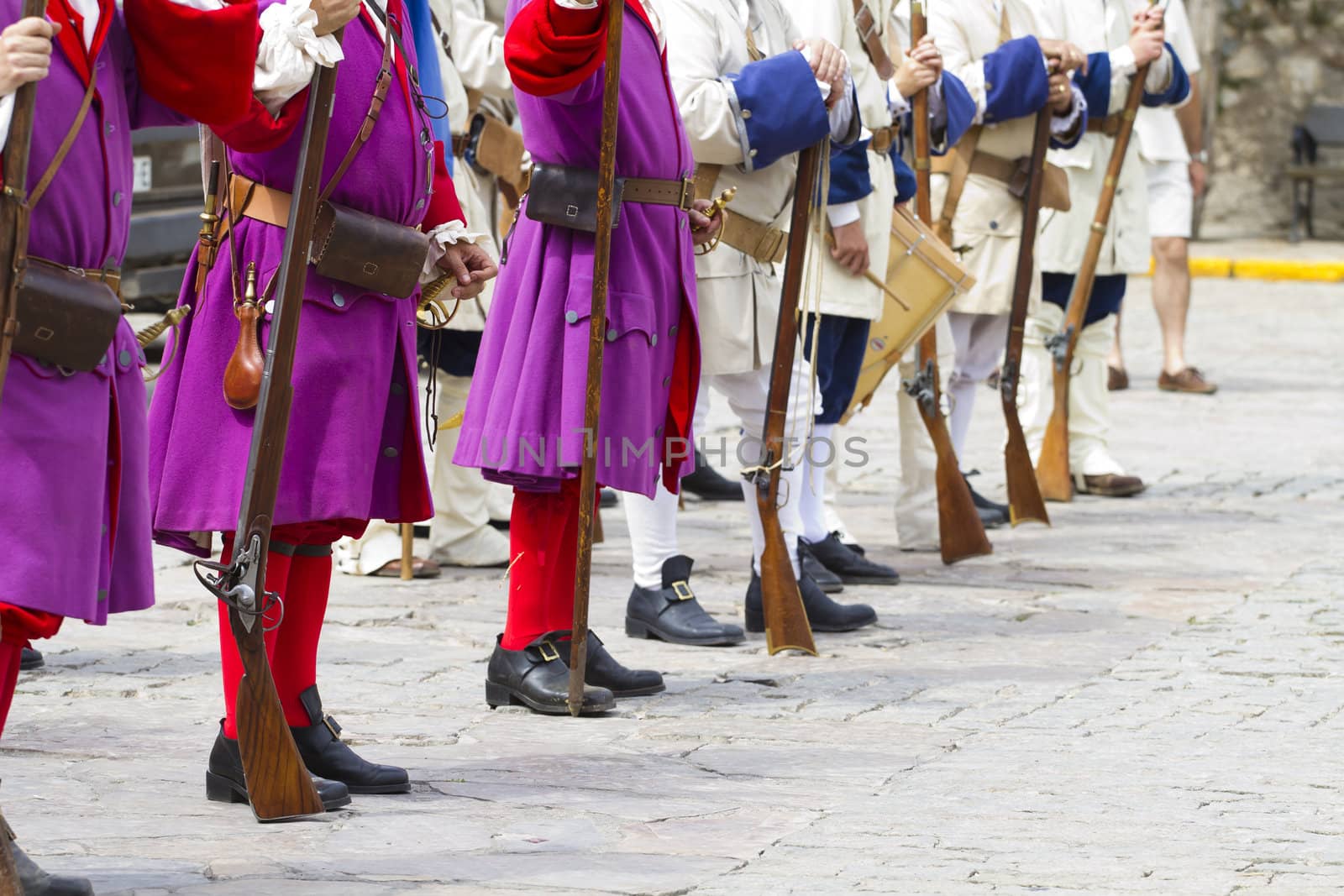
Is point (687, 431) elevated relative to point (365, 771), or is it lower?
elevated

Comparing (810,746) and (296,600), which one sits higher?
(296,600)

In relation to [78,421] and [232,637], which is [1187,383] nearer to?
[232,637]

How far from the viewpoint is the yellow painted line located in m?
17.9

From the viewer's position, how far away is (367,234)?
3.92m

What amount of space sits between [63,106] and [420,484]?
1196 millimetres

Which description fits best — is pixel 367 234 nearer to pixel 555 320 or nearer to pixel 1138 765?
pixel 555 320

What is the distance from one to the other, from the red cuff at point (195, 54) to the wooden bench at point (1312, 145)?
→ 57.8ft

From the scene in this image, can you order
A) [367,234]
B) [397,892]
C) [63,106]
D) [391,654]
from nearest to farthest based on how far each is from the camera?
[63,106]
[397,892]
[367,234]
[391,654]

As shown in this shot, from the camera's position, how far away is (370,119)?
3926 mm

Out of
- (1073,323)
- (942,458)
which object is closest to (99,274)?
(942,458)

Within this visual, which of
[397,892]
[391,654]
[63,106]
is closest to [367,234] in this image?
[63,106]

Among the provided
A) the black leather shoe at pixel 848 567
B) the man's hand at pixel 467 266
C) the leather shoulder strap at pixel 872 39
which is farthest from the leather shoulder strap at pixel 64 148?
the black leather shoe at pixel 848 567

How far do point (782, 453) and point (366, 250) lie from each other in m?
1.97

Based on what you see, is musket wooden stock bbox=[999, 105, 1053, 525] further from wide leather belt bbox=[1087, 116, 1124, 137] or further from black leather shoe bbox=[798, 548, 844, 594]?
black leather shoe bbox=[798, 548, 844, 594]
